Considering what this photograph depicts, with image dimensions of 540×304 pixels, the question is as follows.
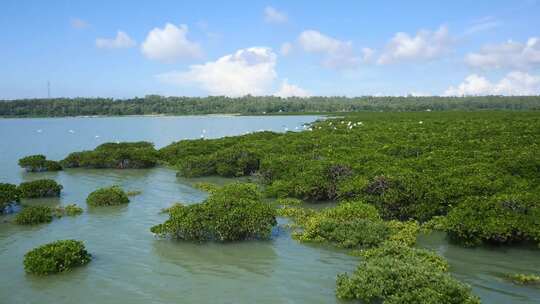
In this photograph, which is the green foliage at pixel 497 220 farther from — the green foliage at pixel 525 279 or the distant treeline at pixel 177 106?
the distant treeline at pixel 177 106

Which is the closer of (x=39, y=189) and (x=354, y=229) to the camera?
(x=354, y=229)

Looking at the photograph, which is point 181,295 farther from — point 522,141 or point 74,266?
point 522,141

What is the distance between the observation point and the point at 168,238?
Answer: 12828mm

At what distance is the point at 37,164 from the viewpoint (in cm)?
2827

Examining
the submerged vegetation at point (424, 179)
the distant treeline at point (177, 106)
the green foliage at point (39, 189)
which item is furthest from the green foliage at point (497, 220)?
the distant treeline at point (177, 106)

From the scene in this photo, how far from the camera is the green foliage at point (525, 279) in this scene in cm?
930

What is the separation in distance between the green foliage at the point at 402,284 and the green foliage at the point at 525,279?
5.17ft

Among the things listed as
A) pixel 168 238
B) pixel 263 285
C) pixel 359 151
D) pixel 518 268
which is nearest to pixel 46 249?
pixel 168 238

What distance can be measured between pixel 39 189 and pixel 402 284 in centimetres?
1634

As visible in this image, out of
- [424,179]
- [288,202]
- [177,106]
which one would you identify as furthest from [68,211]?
[177,106]

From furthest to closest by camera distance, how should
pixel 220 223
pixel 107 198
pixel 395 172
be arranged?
pixel 107 198, pixel 395 172, pixel 220 223

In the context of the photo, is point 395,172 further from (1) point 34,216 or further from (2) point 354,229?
(1) point 34,216

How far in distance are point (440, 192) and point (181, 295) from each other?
8.87m

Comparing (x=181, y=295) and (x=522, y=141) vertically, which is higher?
(x=522, y=141)
